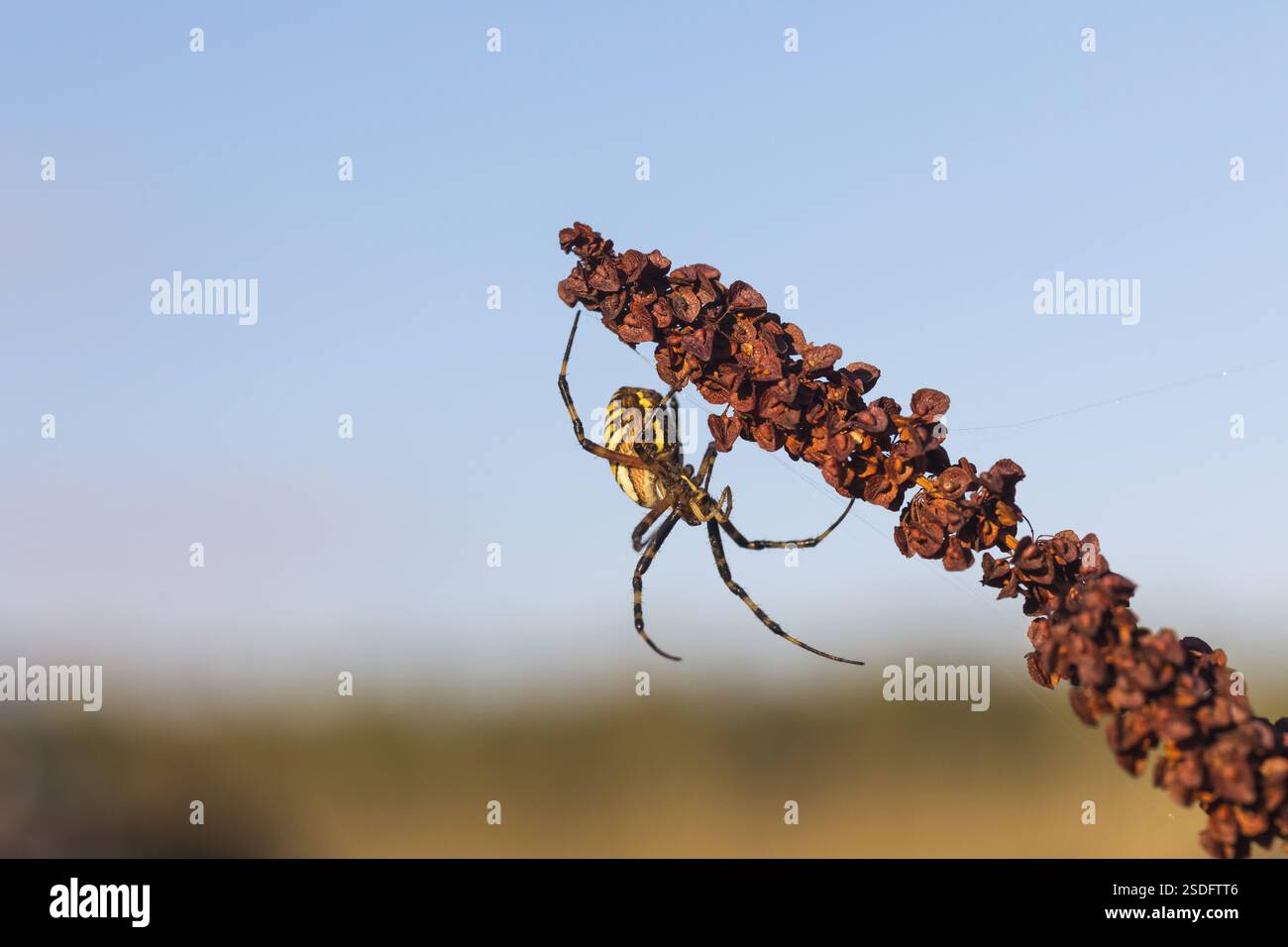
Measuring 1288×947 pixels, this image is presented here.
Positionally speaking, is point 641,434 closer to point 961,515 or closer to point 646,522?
point 646,522

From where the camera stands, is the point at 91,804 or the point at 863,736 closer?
the point at 91,804

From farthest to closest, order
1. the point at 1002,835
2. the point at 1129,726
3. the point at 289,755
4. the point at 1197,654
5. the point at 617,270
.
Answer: the point at 289,755 < the point at 1002,835 < the point at 617,270 < the point at 1197,654 < the point at 1129,726

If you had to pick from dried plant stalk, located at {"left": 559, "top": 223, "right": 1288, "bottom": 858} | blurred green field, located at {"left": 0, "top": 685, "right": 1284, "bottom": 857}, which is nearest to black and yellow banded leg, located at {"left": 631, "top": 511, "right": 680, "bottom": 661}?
dried plant stalk, located at {"left": 559, "top": 223, "right": 1288, "bottom": 858}

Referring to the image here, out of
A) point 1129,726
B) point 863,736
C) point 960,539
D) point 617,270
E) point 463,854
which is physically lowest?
point 463,854

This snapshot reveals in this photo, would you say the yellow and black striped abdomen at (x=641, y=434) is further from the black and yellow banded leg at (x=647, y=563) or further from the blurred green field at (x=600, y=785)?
the blurred green field at (x=600, y=785)

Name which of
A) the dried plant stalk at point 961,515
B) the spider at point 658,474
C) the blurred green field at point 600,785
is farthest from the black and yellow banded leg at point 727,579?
the blurred green field at point 600,785

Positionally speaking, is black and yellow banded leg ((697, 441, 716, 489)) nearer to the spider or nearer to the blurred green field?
the spider
